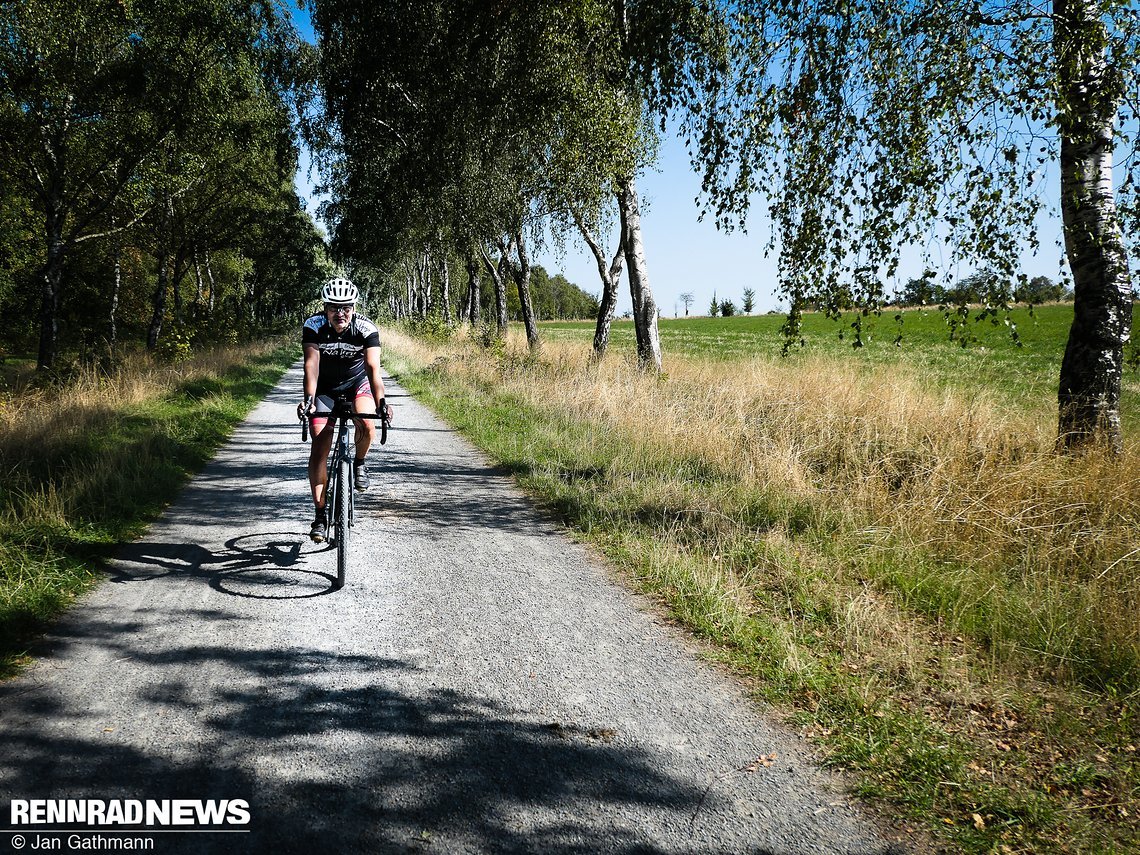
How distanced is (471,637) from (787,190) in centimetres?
464

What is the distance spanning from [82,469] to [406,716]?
6.10 meters

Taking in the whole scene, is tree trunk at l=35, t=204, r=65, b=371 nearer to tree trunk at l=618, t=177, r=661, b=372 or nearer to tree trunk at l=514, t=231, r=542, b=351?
tree trunk at l=514, t=231, r=542, b=351

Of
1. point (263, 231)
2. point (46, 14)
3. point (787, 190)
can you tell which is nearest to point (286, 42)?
point (46, 14)

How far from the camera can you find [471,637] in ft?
13.7

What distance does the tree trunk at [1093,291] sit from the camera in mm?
5352

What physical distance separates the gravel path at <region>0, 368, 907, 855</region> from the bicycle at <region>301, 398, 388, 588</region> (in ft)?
0.96

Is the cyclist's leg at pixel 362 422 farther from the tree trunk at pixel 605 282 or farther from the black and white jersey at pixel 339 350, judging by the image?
the tree trunk at pixel 605 282

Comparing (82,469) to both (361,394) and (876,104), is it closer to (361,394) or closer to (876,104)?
(361,394)

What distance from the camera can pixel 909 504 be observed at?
5703 mm

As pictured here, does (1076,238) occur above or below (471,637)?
above

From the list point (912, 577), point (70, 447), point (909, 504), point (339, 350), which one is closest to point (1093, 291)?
point (909, 504)

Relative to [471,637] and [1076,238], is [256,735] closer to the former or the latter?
[471,637]

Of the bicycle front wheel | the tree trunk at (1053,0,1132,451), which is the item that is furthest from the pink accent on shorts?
the tree trunk at (1053,0,1132,451)

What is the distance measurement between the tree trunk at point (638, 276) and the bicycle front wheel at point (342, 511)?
30.1 ft
